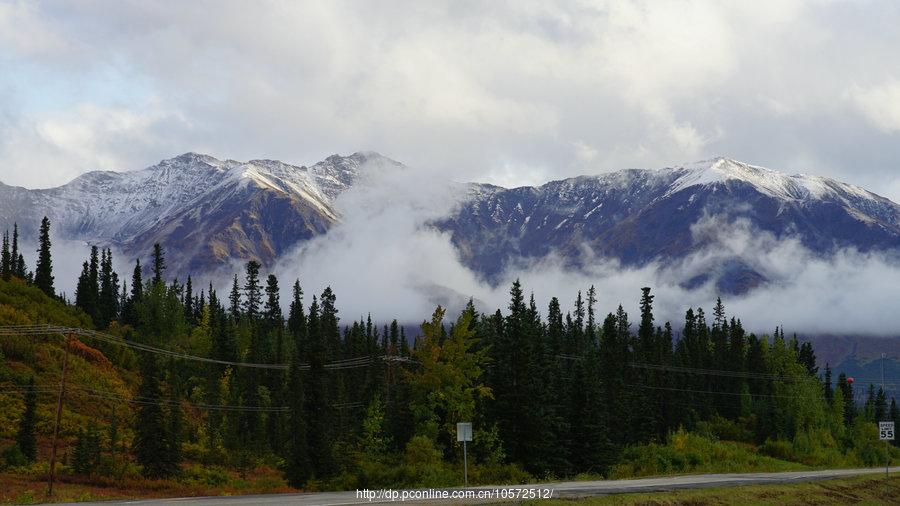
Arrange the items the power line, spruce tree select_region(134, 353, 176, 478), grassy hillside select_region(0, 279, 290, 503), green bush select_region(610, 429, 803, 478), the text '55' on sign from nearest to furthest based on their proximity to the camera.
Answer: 1. the text '55' on sign
2. grassy hillside select_region(0, 279, 290, 503)
3. spruce tree select_region(134, 353, 176, 478)
4. the power line
5. green bush select_region(610, 429, 803, 478)

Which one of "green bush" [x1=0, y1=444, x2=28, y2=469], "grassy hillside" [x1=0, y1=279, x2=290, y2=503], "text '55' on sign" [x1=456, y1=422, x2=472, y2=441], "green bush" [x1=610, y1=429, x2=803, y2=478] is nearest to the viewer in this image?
"text '55' on sign" [x1=456, y1=422, x2=472, y2=441]

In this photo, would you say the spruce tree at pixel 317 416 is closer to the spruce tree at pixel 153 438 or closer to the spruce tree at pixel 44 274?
the spruce tree at pixel 153 438

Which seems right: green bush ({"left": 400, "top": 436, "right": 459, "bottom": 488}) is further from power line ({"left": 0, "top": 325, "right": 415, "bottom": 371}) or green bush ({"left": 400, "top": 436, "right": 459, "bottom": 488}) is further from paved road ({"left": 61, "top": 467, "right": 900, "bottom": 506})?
power line ({"left": 0, "top": 325, "right": 415, "bottom": 371})

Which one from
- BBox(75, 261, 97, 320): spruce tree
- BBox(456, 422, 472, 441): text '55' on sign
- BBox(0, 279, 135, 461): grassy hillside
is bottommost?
BBox(456, 422, 472, 441): text '55' on sign

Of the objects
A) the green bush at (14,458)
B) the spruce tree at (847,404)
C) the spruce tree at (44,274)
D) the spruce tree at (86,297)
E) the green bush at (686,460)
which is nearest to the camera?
the green bush at (14,458)

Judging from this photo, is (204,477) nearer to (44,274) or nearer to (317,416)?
(317,416)

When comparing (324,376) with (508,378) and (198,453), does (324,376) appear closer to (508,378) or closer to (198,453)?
(508,378)

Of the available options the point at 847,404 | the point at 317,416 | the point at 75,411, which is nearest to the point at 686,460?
the point at 317,416

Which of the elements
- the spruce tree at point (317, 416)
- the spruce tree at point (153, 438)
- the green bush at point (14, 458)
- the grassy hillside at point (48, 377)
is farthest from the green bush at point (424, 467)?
the grassy hillside at point (48, 377)

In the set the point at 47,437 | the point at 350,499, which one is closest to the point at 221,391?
the point at 47,437

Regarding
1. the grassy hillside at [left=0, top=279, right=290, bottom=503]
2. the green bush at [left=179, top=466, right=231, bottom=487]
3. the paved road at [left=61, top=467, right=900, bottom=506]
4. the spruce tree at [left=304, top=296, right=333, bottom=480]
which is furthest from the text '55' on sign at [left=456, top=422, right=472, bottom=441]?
the green bush at [left=179, top=466, right=231, bottom=487]

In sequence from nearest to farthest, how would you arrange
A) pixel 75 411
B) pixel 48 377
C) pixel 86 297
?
pixel 75 411 → pixel 48 377 → pixel 86 297

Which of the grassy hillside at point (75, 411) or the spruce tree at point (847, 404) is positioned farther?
the spruce tree at point (847, 404)

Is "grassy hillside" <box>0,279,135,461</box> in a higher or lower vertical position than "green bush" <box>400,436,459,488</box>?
higher
